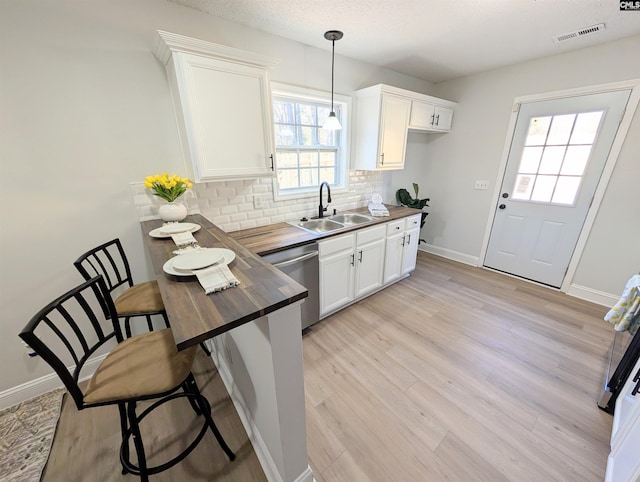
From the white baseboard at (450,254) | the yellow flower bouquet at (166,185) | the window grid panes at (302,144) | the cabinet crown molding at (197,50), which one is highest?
the cabinet crown molding at (197,50)

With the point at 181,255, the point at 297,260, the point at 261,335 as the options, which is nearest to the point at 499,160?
the point at 297,260

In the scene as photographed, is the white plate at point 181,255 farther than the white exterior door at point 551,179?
No

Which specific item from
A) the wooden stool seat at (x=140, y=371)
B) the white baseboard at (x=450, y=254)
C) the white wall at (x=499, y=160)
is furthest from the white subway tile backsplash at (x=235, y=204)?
the white baseboard at (x=450, y=254)

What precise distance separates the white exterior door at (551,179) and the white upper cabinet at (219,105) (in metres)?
3.05

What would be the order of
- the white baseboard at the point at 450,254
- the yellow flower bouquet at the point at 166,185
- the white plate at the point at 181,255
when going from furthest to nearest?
the white baseboard at the point at 450,254 → the yellow flower bouquet at the point at 166,185 → the white plate at the point at 181,255

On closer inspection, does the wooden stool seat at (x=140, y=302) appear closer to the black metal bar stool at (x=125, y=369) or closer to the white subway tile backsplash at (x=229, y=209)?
the black metal bar stool at (x=125, y=369)

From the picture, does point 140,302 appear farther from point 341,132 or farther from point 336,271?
point 341,132

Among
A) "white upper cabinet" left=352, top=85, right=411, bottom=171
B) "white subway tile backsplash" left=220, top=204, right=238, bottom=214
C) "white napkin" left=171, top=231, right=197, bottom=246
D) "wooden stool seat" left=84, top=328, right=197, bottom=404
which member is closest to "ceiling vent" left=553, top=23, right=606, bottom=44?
"white upper cabinet" left=352, top=85, right=411, bottom=171

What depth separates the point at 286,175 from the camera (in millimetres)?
2543

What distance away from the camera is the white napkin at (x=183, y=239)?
1378 millimetres

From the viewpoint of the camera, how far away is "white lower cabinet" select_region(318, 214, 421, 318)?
7.33 feet

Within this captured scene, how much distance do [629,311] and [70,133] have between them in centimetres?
363

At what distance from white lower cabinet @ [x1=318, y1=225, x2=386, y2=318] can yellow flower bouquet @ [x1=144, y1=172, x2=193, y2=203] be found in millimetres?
1140

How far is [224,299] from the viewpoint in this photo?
875 millimetres
